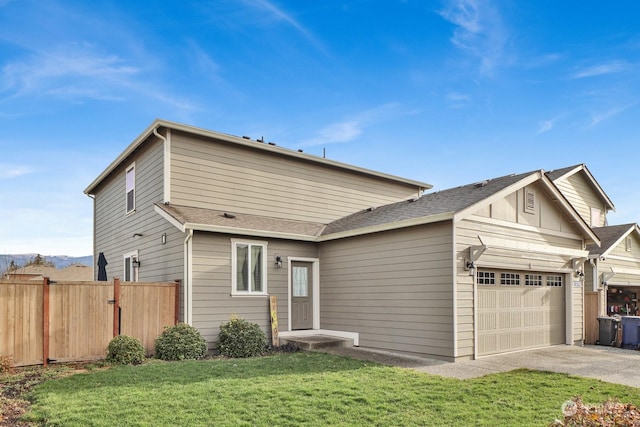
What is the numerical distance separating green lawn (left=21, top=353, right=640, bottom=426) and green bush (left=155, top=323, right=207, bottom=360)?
1346 millimetres

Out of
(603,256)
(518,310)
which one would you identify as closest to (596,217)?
(603,256)

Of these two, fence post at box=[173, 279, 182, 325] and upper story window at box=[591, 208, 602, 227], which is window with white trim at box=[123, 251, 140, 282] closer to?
fence post at box=[173, 279, 182, 325]

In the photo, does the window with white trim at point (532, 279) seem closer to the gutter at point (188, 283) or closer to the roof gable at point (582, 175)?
the roof gable at point (582, 175)

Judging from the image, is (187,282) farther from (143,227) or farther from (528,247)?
(528,247)

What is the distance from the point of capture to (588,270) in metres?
16.8

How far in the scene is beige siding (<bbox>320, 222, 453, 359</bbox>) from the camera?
10.3 metres

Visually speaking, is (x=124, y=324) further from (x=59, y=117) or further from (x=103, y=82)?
(x=59, y=117)

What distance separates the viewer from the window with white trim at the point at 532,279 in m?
12.5

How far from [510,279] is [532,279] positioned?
3.93ft

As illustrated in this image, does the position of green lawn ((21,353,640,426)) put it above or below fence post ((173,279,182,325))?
below

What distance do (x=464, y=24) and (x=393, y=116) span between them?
4.64 meters

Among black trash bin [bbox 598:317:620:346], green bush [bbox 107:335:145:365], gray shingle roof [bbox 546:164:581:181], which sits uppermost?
gray shingle roof [bbox 546:164:581:181]

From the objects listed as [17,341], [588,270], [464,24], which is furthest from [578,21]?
[17,341]

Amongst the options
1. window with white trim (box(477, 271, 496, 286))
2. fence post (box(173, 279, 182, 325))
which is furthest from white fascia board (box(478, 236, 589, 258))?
fence post (box(173, 279, 182, 325))
